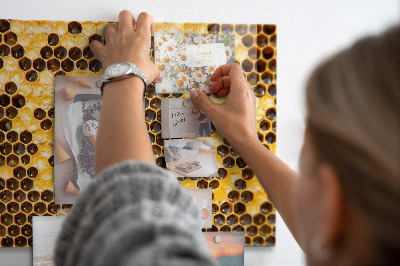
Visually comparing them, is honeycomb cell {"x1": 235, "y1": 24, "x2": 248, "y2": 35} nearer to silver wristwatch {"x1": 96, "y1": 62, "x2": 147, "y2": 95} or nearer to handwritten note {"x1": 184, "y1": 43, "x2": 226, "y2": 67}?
handwritten note {"x1": 184, "y1": 43, "x2": 226, "y2": 67}

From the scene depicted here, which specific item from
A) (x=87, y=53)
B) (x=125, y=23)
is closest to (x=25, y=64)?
(x=87, y=53)

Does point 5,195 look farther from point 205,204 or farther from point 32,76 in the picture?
point 205,204

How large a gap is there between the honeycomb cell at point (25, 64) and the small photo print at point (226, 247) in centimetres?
52

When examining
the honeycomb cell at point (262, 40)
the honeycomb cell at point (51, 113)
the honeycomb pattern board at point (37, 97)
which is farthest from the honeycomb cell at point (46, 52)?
the honeycomb cell at point (262, 40)

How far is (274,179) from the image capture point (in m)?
0.69

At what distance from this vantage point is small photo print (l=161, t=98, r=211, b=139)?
0.75 m

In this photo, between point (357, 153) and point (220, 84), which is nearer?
point (357, 153)

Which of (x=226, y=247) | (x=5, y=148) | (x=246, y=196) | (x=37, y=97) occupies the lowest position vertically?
(x=226, y=247)

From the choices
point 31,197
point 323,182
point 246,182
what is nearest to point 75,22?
point 31,197

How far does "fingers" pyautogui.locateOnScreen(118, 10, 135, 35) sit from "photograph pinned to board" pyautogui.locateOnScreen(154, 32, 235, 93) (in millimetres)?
73

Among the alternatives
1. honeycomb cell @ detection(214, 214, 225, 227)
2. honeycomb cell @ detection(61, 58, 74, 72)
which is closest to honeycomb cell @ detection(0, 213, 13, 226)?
honeycomb cell @ detection(61, 58, 74, 72)

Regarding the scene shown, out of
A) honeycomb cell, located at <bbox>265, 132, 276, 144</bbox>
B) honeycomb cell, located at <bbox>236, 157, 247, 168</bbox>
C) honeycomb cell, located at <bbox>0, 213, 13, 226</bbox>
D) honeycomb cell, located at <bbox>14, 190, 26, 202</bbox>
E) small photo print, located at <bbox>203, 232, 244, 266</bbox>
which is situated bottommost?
small photo print, located at <bbox>203, 232, 244, 266</bbox>

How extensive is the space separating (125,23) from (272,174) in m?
0.42

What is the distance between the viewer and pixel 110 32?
0.70 meters
